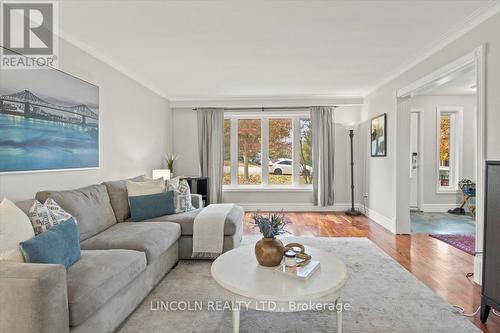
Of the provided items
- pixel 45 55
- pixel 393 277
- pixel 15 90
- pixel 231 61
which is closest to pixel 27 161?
pixel 15 90

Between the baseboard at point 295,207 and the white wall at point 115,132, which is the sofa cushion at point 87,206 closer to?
the white wall at point 115,132

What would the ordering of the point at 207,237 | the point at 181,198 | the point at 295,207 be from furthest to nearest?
the point at 295,207 → the point at 181,198 → the point at 207,237

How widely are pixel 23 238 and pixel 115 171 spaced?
2.24 metres

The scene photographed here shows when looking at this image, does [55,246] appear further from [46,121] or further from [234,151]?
[234,151]

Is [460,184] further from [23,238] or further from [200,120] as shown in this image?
[23,238]

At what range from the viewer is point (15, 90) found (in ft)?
7.73

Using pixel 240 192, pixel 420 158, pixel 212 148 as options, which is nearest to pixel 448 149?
pixel 420 158

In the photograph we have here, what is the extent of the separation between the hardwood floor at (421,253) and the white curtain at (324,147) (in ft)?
1.66

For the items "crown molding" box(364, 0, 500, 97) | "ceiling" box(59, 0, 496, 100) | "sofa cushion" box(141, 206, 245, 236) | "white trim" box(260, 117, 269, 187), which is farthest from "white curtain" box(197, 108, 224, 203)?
"crown molding" box(364, 0, 500, 97)

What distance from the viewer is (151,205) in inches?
132

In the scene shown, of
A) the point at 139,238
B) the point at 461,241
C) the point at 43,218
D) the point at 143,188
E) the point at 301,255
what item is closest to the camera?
the point at 43,218

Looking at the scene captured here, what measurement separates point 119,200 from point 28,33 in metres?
1.83

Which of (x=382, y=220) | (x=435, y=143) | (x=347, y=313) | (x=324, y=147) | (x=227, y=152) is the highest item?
(x=435, y=143)

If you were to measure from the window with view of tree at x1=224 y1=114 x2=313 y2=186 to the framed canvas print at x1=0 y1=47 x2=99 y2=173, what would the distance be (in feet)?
10.7
